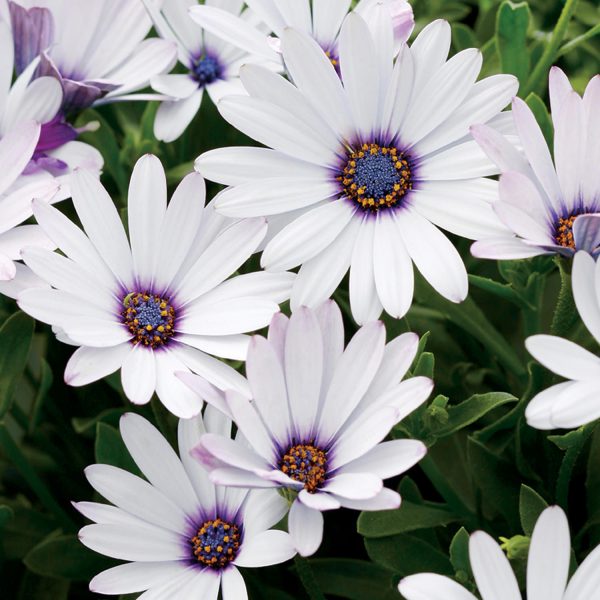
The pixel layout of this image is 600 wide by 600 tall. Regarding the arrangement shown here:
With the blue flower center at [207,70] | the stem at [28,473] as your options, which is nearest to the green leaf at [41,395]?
the stem at [28,473]

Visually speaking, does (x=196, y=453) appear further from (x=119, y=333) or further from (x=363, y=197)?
(x=363, y=197)

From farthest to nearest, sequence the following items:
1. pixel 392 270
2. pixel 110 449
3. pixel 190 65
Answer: pixel 190 65, pixel 110 449, pixel 392 270

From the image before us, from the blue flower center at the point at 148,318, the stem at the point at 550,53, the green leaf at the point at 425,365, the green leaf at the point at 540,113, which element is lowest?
the green leaf at the point at 425,365

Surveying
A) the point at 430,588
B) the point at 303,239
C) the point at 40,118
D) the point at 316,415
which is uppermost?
the point at 40,118

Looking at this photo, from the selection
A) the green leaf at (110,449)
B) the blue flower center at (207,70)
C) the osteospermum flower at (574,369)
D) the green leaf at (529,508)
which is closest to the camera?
the osteospermum flower at (574,369)

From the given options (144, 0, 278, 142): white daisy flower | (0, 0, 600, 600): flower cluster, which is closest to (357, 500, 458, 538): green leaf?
(0, 0, 600, 600): flower cluster

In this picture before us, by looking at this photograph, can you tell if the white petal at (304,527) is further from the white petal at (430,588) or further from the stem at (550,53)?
the stem at (550,53)

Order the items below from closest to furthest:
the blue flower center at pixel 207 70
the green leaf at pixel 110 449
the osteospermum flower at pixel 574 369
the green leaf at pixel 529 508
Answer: the osteospermum flower at pixel 574 369 < the green leaf at pixel 529 508 < the green leaf at pixel 110 449 < the blue flower center at pixel 207 70

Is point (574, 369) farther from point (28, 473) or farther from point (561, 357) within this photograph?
point (28, 473)

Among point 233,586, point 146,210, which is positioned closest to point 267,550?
point 233,586
